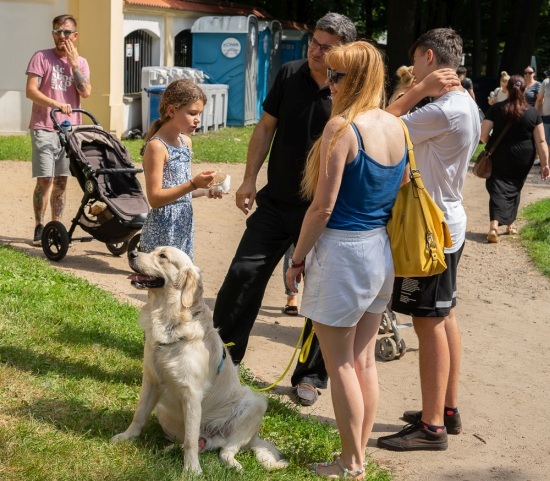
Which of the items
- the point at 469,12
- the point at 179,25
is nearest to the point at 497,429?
the point at 179,25

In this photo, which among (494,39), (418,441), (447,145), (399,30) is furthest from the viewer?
(494,39)

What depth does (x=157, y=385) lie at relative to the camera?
4.73m

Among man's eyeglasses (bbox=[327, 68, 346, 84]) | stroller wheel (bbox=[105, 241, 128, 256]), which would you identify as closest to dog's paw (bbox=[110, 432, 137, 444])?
man's eyeglasses (bbox=[327, 68, 346, 84])

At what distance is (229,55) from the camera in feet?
75.6

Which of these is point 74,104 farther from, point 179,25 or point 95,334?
point 179,25

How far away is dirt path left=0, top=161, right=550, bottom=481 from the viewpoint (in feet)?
17.5

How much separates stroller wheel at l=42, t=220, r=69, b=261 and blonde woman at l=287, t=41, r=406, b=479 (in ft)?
15.5

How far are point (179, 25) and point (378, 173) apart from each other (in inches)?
760

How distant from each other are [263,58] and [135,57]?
196 inches

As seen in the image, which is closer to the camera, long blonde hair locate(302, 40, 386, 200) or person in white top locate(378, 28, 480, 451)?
long blonde hair locate(302, 40, 386, 200)

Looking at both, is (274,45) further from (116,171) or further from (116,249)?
(116,171)

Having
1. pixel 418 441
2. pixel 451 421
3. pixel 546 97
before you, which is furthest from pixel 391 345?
pixel 546 97

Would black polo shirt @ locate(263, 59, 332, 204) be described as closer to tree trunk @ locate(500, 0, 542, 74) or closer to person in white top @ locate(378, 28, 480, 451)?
person in white top @ locate(378, 28, 480, 451)

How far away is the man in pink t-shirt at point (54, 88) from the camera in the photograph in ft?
29.8
